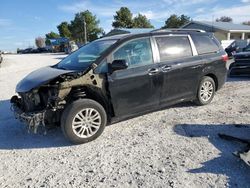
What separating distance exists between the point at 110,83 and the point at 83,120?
2.66ft

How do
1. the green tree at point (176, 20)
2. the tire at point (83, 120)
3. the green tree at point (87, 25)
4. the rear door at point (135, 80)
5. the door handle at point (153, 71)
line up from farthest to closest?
the green tree at point (87, 25) < the green tree at point (176, 20) < the door handle at point (153, 71) < the rear door at point (135, 80) < the tire at point (83, 120)

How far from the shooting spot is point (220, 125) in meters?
5.31

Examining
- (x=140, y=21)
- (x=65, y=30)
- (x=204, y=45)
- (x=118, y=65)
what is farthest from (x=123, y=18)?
(x=118, y=65)

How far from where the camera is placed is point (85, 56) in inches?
221

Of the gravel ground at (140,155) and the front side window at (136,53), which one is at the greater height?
the front side window at (136,53)

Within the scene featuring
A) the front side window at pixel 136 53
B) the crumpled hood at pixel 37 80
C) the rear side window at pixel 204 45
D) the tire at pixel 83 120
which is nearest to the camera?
the tire at pixel 83 120

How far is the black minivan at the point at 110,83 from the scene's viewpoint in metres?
4.72

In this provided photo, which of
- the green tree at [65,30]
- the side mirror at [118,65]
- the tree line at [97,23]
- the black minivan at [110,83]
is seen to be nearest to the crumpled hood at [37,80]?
the black minivan at [110,83]

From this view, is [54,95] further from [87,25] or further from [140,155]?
[87,25]

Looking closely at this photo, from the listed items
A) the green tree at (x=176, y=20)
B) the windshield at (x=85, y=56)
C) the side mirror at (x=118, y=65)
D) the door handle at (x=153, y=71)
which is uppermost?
the green tree at (x=176, y=20)

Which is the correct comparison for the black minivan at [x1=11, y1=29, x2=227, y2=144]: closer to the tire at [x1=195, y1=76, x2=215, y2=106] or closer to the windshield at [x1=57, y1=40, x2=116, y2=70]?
the windshield at [x1=57, y1=40, x2=116, y2=70]

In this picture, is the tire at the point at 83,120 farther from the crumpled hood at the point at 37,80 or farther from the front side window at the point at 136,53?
the front side window at the point at 136,53

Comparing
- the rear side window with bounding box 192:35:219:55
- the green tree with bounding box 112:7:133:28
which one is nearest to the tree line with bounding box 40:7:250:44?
the green tree with bounding box 112:7:133:28

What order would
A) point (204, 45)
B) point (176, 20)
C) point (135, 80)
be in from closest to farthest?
point (135, 80) < point (204, 45) < point (176, 20)
